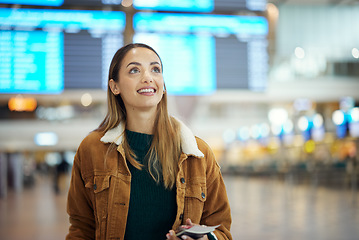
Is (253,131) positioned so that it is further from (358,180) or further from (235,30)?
(235,30)

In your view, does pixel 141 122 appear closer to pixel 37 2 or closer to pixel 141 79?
pixel 141 79

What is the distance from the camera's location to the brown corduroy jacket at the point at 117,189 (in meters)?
1.57

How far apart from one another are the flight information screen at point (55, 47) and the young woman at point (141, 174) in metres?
2.37

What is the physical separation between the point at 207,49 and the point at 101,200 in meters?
2.97

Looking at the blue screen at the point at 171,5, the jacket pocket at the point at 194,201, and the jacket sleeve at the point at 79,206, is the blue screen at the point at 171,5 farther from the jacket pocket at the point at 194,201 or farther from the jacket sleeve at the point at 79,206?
the jacket pocket at the point at 194,201

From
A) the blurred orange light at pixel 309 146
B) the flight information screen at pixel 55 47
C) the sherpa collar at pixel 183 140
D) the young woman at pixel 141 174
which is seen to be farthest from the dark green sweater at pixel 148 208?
the blurred orange light at pixel 309 146

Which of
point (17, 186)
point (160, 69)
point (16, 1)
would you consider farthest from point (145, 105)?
point (17, 186)

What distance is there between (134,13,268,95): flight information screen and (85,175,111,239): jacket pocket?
252 cm

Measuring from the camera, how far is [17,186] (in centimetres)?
1912

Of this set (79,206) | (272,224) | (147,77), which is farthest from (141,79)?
(272,224)

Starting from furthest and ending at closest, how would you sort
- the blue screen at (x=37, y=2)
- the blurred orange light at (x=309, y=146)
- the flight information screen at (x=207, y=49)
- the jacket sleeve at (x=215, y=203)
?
the blurred orange light at (x=309, y=146) < the flight information screen at (x=207, y=49) < the blue screen at (x=37, y=2) < the jacket sleeve at (x=215, y=203)

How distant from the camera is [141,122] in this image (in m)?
1.71

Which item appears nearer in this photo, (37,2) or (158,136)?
(158,136)

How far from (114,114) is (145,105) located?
215 millimetres
